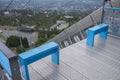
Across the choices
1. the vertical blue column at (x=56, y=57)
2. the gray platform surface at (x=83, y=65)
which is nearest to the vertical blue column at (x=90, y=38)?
the gray platform surface at (x=83, y=65)

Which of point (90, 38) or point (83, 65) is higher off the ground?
point (90, 38)

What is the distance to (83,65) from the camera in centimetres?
273

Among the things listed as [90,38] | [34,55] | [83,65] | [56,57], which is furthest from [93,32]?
[34,55]

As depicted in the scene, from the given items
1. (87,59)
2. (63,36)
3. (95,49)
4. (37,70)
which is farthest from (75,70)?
(63,36)

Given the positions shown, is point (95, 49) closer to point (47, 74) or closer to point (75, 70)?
point (75, 70)

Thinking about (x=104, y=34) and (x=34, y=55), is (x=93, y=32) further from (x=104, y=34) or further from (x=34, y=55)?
(x=34, y=55)

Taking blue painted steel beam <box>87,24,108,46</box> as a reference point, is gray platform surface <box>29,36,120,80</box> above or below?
below

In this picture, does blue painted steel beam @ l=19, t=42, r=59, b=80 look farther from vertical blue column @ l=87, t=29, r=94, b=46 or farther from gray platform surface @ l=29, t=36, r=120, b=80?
vertical blue column @ l=87, t=29, r=94, b=46

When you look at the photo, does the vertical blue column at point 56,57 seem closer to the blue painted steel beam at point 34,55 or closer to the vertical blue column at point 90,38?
the blue painted steel beam at point 34,55

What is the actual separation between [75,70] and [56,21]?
41.5 ft

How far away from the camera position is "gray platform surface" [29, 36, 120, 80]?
7.86 feet

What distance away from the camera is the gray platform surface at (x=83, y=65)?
2.40 m

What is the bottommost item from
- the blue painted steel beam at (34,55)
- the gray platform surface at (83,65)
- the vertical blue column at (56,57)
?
the gray platform surface at (83,65)

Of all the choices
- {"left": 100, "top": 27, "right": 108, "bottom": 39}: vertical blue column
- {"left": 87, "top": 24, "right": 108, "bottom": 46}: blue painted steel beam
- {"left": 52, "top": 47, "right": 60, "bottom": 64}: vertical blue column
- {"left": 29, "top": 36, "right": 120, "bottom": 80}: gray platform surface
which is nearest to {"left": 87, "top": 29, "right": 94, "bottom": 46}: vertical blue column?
{"left": 87, "top": 24, "right": 108, "bottom": 46}: blue painted steel beam
